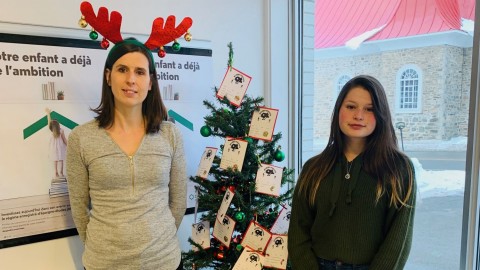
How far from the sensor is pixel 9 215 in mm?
1734

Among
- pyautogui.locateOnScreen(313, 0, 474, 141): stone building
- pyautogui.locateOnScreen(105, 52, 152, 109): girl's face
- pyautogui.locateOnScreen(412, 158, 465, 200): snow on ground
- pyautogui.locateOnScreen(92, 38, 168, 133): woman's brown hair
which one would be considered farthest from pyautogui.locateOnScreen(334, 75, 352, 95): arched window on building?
pyautogui.locateOnScreen(105, 52, 152, 109): girl's face

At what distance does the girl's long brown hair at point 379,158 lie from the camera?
1.37m

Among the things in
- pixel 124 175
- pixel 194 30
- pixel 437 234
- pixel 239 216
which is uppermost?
pixel 194 30

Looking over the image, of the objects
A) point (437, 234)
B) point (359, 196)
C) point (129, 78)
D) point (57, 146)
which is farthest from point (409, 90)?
point (57, 146)

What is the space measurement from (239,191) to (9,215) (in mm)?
1056

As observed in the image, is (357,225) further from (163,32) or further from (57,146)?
(57,146)

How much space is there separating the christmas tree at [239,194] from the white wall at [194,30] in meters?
0.40

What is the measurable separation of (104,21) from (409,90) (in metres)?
1.63

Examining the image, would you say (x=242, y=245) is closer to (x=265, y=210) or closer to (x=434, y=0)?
(x=265, y=210)

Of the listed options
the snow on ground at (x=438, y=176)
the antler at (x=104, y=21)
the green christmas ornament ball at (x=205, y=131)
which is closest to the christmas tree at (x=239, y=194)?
the green christmas ornament ball at (x=205, y=131)

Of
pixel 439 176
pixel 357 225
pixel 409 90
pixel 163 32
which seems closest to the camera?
pixel 357 225

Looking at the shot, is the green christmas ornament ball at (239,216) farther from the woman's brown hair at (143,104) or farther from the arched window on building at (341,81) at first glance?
the arched window on building at (341,81)

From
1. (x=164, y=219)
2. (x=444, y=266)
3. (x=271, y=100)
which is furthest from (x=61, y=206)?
(x=444, y=266)

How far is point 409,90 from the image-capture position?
2.14 m
